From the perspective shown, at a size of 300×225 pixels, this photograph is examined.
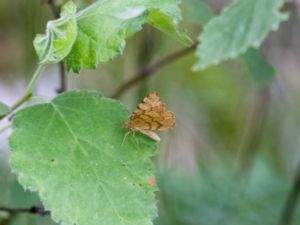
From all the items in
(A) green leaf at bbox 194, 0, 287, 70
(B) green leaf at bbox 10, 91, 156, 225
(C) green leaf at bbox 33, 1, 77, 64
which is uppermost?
(A) green leaf at bbox 194, 0, 287, 70

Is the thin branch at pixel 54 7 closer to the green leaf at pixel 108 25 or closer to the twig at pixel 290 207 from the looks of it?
the green leaf at pixel 108 25

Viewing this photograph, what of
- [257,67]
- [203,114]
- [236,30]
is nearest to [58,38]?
[236,30]

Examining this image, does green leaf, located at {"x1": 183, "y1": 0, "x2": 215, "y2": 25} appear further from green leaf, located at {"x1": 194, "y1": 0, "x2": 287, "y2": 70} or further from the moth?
the moth

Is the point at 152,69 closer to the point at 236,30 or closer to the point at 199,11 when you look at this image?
the point at 199,11

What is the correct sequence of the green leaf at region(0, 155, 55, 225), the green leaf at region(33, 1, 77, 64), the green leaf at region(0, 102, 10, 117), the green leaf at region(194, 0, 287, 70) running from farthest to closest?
the green leaf at region(0, 155, 55, 225) < the green leaf at region(194, 0, 287, 70) < the green leaf at region(0, 102, 10, 117) < the green leaf at region(33, 1, 77, 64)

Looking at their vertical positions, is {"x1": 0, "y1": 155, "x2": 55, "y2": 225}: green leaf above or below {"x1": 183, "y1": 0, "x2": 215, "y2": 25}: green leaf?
below

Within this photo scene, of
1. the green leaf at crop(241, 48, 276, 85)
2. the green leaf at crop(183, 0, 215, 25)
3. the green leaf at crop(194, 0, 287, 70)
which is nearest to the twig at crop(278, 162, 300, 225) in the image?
the green leaf at crop(241, 48, 276, 85)

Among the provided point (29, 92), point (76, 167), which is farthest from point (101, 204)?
point (29, 92)

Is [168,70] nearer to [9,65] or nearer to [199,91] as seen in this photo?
[199,91]
